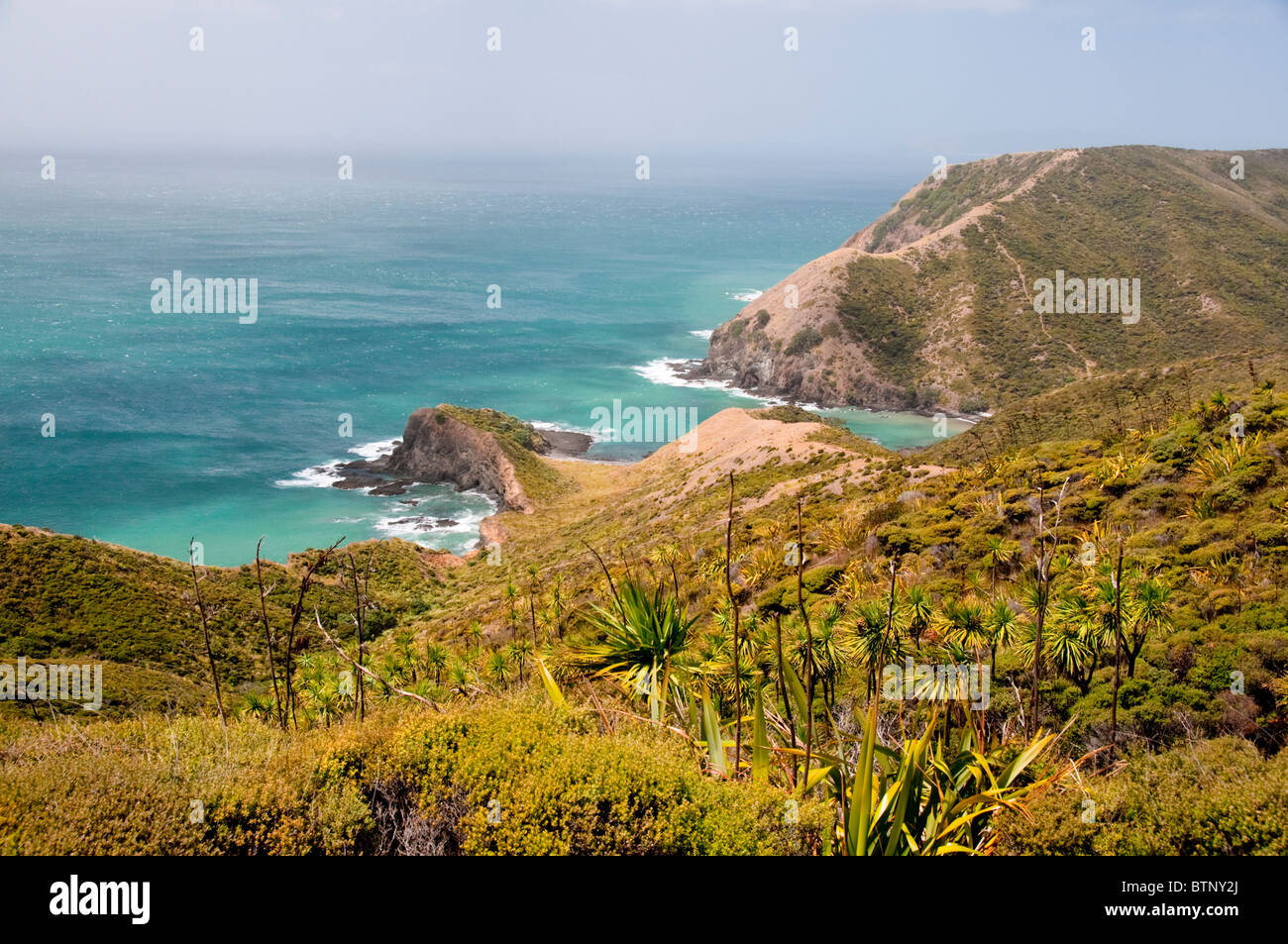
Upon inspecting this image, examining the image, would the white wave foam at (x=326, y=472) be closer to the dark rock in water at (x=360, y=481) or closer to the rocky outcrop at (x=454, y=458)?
the dark rock in water at (x=360, y=481)

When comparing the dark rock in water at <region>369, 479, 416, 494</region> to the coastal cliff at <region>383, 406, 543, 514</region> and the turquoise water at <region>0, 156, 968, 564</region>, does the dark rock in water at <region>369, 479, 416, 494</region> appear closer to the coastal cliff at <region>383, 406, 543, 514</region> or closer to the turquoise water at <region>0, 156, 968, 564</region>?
the coastal cliff at <region>383, 406, 543, 514</region>

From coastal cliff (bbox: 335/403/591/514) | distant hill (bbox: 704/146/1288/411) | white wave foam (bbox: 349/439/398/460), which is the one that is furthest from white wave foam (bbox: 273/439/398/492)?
distant hill (bbox: 704/146/1288/411)

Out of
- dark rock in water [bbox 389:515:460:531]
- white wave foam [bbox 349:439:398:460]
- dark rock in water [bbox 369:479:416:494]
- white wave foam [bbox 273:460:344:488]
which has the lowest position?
dark rock in water [bbox 389:515:460:531]

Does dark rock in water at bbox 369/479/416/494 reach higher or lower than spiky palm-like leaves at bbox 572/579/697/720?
lower

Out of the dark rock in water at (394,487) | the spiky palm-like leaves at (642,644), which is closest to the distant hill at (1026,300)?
the dark rock in water at (394,487)

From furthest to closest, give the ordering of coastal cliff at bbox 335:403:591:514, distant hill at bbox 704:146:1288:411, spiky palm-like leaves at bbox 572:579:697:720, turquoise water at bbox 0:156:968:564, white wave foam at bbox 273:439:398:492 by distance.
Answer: distant hill at bbox 704:146:1288:411 < white wave foam at bbox 273:439:398:492 < coastal cliff at bbox 335:403:591:514 < turquoise water at bbox 0:156:968:564 < spiky palm-like leaves at bbox 572:579:697:720

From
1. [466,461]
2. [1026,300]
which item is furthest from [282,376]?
[1026,300]

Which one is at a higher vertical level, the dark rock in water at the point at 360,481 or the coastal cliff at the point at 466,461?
the coastal cliff at the point at 466,461

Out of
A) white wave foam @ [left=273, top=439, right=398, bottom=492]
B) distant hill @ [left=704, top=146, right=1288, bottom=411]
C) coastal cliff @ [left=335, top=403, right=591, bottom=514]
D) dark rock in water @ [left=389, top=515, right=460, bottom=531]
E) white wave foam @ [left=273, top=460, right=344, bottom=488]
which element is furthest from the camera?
distant hill @ [left=704, top=146, right=1288, bottom=411]
